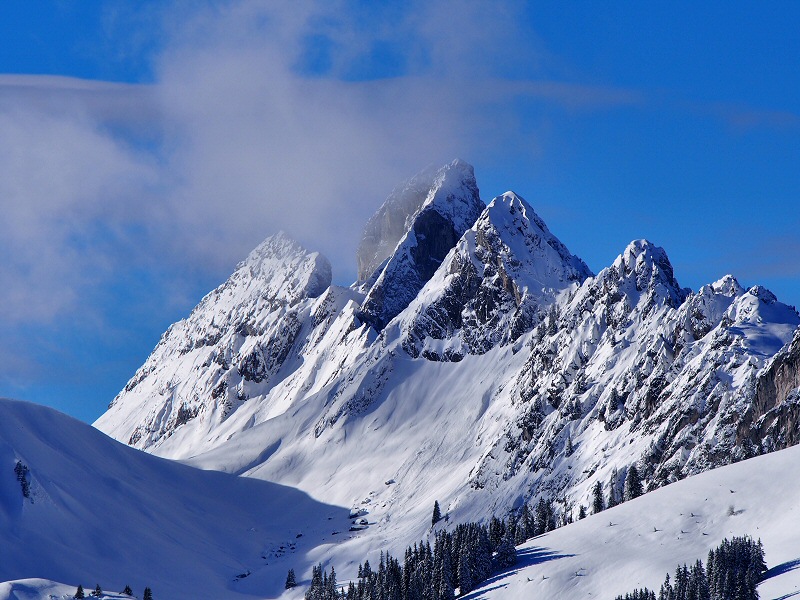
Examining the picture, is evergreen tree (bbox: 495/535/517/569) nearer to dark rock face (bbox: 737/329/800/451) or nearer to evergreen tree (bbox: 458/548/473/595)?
evergreen tree (bbox: 458/548/473/595)

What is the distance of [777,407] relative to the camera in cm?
18388

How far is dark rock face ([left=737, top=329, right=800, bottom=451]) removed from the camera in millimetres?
177750

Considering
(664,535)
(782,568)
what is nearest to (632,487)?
(664,535)

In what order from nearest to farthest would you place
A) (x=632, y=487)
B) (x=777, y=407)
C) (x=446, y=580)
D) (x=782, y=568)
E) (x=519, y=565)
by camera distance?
(x=782, y=568), (x=519, y=565), (x=446, y=580), (x=777, y=407), (x=632, y=487)

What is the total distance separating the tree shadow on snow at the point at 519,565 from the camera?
139500mm

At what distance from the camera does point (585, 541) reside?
142 meters

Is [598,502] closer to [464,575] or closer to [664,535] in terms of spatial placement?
[464,575]

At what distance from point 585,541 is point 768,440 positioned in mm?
51174

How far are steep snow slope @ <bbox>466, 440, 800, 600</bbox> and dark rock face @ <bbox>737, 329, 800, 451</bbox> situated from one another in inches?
1242

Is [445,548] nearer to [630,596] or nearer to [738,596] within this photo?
[630,596]

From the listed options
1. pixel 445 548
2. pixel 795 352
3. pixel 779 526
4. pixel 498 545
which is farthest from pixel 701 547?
pixel 795 352

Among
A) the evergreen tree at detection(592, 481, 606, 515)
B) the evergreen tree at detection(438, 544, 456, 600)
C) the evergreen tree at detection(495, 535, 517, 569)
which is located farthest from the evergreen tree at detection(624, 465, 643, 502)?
the evergreen tree at detection(438, 544, 456, 600)

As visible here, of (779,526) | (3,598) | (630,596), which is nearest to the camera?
(630,596)

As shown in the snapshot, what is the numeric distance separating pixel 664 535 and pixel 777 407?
56.9m
